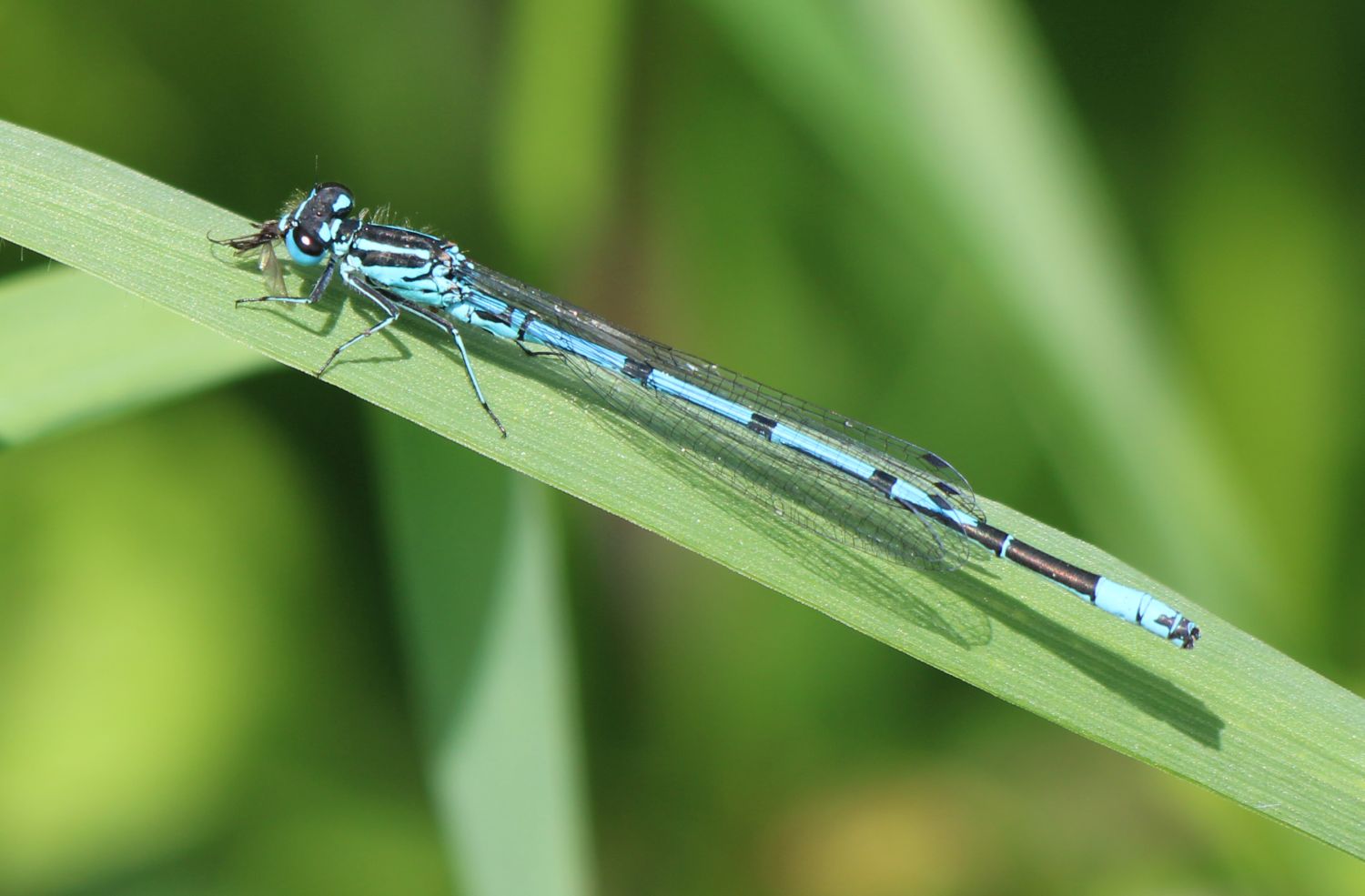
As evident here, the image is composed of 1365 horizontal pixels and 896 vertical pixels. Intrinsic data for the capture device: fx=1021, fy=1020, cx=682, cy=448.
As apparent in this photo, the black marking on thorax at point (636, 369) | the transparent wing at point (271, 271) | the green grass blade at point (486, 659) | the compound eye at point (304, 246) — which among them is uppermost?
the black marking on thorax at point (636, 369)

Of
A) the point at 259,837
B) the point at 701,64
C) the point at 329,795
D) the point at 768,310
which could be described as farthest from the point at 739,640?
the point at 701,64

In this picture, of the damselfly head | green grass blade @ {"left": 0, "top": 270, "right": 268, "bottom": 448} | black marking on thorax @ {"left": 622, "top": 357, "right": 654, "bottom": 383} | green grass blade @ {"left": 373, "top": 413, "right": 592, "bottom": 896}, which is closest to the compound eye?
the damselfly head

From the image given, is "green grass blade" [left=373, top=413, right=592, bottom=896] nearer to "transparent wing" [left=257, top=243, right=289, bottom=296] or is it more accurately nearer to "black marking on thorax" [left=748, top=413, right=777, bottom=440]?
"transparent wing" [left=257, top=243, right=289, bottom=296]

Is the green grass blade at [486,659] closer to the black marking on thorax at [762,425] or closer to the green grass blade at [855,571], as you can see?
the green grass blade at [855,571]

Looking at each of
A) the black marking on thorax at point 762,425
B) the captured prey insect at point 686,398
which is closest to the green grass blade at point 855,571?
the captured prey insect at point 686,398

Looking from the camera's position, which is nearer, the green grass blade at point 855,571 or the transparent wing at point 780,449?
the green grass blade at point 855,571

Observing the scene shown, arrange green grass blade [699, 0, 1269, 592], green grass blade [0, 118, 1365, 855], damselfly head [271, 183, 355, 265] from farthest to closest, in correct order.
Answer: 1. damselfly head [271, 183, 355, 265]
2. green grass blade [699, 0, 1269, 592]
3. green grass blade [0, 118, 1365, 855]

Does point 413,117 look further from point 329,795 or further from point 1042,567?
point 1042,567
